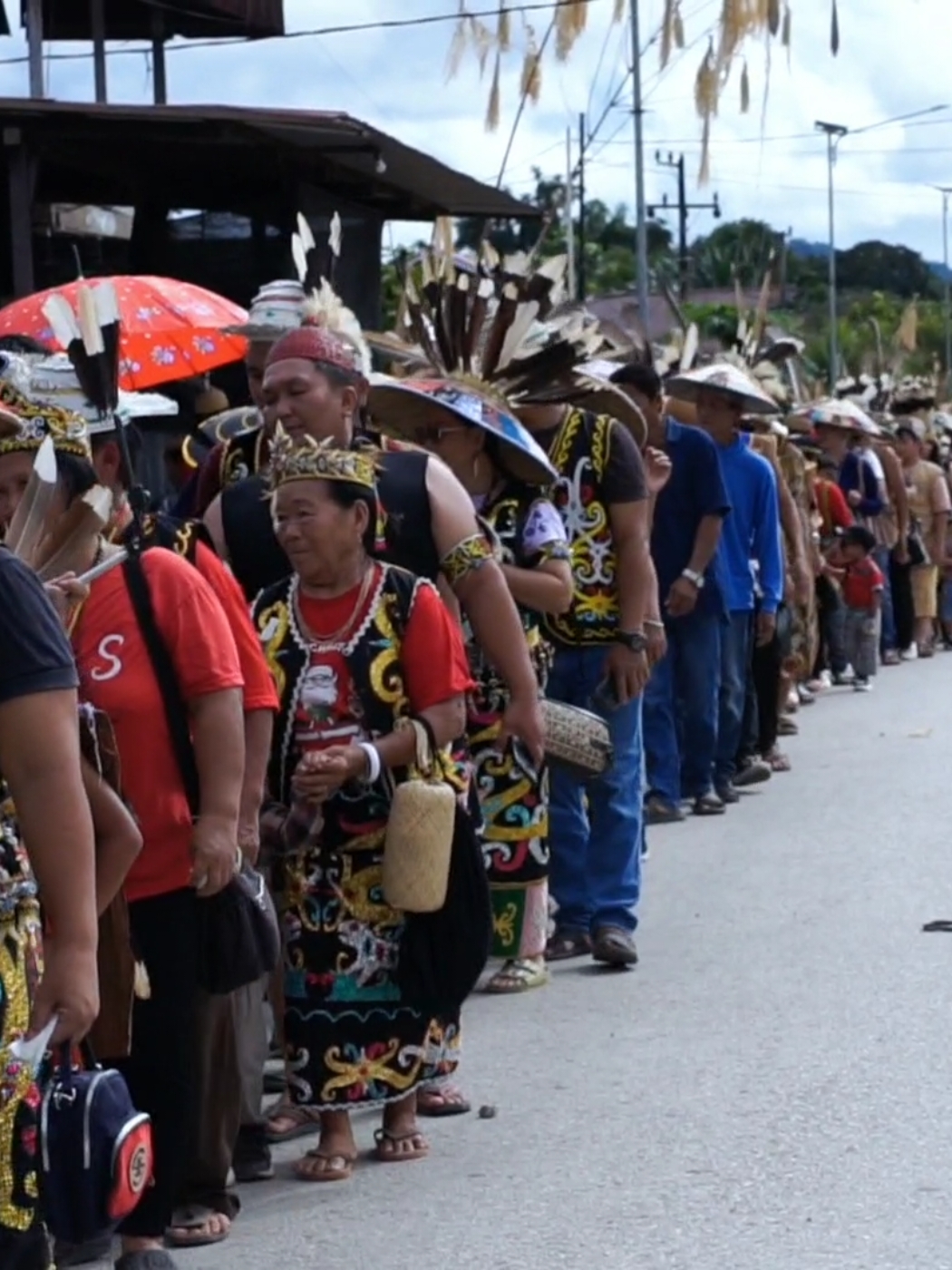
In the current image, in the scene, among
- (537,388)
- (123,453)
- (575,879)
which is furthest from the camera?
(575,879)

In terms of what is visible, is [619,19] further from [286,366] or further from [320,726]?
[320,726]

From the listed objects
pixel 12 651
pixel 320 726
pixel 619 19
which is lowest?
pixel 320 726

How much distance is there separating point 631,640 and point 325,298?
2067 millimetres

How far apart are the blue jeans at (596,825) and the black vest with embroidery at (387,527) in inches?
86.9

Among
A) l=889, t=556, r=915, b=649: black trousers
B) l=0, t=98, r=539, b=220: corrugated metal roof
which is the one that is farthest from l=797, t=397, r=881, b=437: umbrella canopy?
l=0, t=98, r=539, b=220: corrugated metal roof

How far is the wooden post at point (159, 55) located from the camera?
24828 mm

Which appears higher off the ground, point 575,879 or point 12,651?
point 12,651

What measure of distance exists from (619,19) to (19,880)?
14.4 feet

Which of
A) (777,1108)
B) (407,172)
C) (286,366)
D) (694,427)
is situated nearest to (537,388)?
(286,366)

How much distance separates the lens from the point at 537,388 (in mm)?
8500

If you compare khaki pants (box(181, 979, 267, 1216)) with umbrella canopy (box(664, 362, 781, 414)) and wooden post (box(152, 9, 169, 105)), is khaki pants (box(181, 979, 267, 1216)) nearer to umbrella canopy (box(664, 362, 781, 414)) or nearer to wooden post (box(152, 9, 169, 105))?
umbrella canopy (box(664, 362, 781, 414))

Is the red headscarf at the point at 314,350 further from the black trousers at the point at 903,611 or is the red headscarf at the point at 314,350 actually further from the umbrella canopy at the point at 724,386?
the black trousers at the point at 903,611

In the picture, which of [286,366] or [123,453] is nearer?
[123,453]

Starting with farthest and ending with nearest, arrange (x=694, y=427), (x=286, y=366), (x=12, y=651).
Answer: (x=694, y=427) < (x=286, y=366) < (x=12, y=651)
